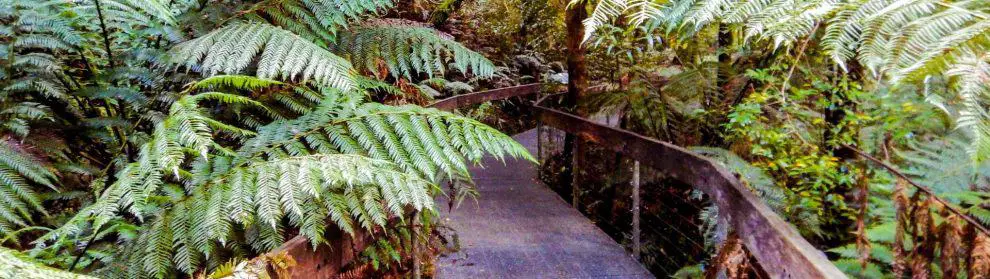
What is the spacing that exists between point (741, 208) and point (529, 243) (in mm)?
1663

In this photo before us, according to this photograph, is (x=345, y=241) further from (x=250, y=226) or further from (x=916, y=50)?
(x=916, y=50)

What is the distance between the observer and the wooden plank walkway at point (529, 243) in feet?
10.0

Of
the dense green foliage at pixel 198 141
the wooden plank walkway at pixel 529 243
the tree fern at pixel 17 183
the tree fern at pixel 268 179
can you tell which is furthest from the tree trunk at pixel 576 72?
the tree fern at pixel 17 183

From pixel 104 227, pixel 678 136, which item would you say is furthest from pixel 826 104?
pixel 104 227

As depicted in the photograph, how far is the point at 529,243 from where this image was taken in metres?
3.51

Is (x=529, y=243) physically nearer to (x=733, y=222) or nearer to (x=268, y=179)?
(x=733, y=222)

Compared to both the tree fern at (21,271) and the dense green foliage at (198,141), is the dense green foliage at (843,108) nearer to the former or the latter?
the dense green foliage at (198,141)

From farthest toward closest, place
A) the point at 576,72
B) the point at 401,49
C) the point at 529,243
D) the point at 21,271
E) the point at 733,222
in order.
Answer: the point at 576,72, the point at 529,243, the point at 401,49, the point at 733,222, the point at 21,271

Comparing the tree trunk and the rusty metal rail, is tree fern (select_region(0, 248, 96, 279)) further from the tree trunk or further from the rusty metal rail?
the tree trunk

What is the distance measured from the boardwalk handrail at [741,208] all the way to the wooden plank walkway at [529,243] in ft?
1.97

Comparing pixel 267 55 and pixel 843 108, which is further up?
pixel 267 55

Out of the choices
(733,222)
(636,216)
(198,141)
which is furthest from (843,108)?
(198,141)

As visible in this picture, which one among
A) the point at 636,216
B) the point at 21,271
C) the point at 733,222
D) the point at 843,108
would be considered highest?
the point at 21,271

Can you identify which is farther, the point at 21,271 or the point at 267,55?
the point at 267,55
